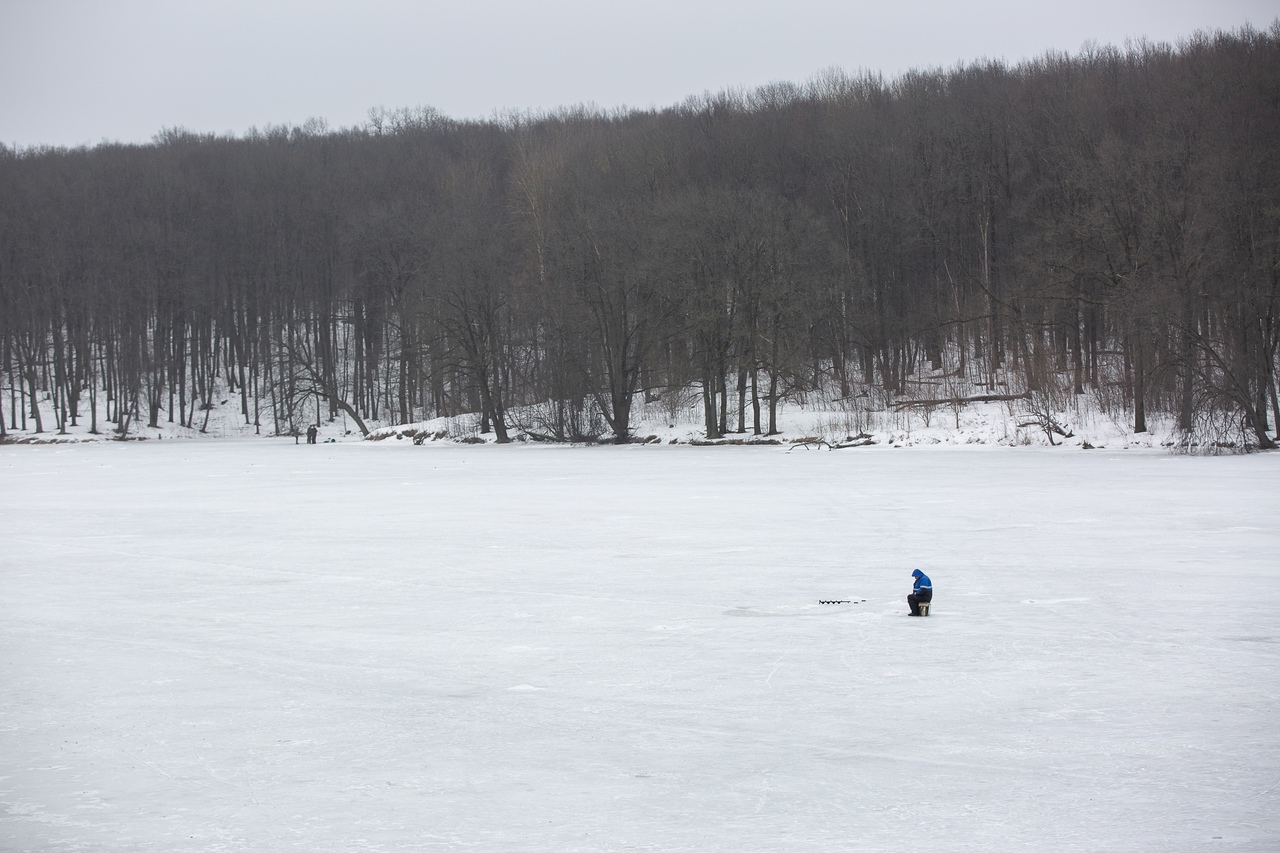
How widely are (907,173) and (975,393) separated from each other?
14.1 m

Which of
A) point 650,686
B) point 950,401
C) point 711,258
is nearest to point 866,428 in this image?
point 950,401

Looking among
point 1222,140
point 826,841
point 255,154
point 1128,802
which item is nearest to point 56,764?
point 826,841

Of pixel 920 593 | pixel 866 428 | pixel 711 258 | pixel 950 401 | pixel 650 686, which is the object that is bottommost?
pixel 650 686

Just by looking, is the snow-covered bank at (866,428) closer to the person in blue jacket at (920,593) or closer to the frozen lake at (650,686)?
the frozen lake at (650,686)

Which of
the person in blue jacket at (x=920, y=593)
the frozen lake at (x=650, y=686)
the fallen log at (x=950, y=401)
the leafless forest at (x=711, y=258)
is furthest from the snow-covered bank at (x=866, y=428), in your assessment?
the person in blue jacket at (x=920, y=593)

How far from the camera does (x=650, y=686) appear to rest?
239 inches

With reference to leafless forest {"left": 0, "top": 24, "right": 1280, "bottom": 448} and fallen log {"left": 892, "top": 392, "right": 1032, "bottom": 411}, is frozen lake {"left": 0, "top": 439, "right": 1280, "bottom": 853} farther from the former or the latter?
fallen log {"left": 892, "top": 392, "right": 1032, "bottom": 411}

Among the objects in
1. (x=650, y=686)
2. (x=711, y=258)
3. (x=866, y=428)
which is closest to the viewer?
(x=650, y=686)

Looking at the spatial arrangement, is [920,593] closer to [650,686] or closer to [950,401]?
[650,686]

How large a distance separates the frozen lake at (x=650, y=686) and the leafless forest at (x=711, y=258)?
19248mm

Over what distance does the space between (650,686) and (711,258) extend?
35.5 meters

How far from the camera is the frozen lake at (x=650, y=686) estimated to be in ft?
13.5

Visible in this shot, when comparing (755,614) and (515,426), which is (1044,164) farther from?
(755,614)

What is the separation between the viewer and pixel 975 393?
129 ft
